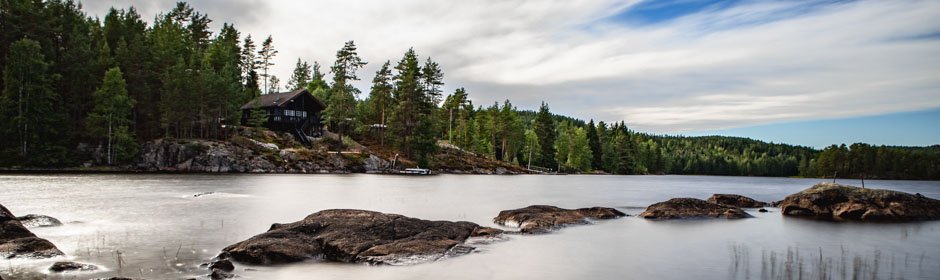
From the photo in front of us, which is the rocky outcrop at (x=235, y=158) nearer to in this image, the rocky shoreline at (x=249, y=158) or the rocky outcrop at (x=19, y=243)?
the rocky shoreline at (x=249, y=158)

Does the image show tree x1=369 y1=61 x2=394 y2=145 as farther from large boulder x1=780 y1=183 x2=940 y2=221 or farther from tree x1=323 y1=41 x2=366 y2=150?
large boulder x1=780 y1=183 x2=940 y2=221

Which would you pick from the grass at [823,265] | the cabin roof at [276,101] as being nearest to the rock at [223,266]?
the grass at [823,265]

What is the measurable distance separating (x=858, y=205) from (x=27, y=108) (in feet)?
274

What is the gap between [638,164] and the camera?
151750mm

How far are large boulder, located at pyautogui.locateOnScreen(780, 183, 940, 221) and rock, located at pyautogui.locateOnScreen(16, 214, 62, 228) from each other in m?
36.6

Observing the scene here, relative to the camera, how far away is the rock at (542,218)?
22.0 metres

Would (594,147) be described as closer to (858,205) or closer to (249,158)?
(249,158)

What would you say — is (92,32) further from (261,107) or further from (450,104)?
(450,104)

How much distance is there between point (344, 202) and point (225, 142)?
1980 inches

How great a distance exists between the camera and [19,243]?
1405cm

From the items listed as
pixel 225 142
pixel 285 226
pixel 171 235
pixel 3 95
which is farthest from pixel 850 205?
pixel 3 95

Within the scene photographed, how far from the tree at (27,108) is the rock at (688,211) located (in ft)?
235

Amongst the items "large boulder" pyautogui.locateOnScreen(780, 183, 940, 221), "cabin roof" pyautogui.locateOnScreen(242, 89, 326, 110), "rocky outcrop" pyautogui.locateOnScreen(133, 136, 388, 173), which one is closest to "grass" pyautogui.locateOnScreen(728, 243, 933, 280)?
"large boulder" pyautogui.locateOnScreen(780, 183, 940, 221)

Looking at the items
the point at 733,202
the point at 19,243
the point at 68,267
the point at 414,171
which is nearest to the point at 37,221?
the point at 19,243
